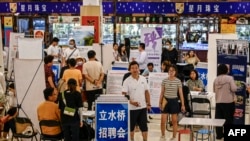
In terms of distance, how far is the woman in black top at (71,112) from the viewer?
7113 mm

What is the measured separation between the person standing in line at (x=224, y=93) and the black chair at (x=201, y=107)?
594mm

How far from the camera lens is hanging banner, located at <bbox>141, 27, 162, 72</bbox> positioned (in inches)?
503

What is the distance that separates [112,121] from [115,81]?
322 centimetres

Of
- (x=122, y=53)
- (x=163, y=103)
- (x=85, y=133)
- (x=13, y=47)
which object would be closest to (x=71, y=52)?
(x=13, y=47)

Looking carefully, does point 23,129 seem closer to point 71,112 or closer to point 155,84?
point 71,112

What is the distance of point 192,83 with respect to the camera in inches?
385

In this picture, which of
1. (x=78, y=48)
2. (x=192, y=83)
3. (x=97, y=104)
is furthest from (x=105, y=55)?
(x=97, y=104)

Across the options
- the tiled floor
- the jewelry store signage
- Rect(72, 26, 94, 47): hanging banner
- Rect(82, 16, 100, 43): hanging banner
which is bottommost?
the tiled floor

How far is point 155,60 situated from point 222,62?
12.3 feet

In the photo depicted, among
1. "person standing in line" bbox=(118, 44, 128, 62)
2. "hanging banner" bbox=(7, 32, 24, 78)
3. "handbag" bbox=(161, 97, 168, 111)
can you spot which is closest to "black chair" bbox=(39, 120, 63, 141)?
"handbag" bbox=(161, 97, 168, 111)

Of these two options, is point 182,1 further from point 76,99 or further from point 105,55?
point 76,99

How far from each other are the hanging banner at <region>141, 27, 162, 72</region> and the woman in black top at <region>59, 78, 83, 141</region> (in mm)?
5781

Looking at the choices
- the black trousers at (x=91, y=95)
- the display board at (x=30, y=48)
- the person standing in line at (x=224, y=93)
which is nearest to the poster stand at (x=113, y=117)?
the person standing in line at (x=224, y=93)

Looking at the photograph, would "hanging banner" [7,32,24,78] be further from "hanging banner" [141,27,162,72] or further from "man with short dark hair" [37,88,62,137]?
"man with short dark hair" [37,88,62,137]
